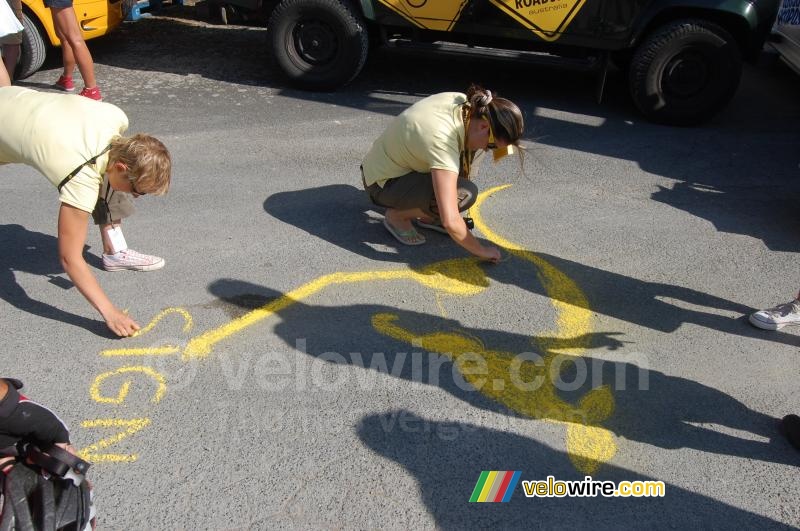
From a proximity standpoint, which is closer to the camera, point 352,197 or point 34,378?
point 34,378

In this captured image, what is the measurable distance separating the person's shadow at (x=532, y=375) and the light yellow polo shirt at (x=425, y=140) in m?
0.84

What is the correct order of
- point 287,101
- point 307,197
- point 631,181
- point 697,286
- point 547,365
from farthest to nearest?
point 287,101, point 631,181, point 307,197, point 697,286, point 547,365

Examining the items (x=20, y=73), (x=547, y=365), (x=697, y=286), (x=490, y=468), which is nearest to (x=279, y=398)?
(x=490, y=468)

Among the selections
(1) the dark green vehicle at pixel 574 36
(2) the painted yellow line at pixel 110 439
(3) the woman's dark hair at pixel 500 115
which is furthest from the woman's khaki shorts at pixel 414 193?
(1) the dark green vehicle at pixel 574 36

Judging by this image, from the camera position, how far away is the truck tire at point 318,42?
5.98m

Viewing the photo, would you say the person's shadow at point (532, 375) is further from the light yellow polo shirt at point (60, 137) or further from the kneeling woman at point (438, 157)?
the light yellow polo shirt at point (60, 137)

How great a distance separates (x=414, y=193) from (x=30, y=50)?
178 inches

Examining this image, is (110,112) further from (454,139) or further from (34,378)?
(454,139)

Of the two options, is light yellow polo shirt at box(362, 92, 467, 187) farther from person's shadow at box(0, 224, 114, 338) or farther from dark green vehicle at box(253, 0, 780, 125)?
dark green vehicle at box(253, 0, 780, 125)

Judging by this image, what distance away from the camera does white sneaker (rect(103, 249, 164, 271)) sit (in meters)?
3.61

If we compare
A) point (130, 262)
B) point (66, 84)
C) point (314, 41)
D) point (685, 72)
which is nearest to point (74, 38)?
point (66, 84)

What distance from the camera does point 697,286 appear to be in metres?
3.69

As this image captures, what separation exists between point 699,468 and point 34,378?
2.87 meters

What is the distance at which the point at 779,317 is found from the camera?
11.0ft
